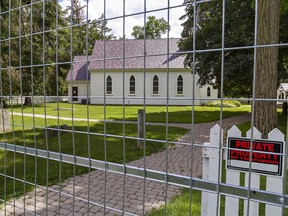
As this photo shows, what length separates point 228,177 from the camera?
6.45 ft

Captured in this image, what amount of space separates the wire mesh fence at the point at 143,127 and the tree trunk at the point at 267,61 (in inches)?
0.8

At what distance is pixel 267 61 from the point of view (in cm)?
480

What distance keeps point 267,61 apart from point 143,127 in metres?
3.48

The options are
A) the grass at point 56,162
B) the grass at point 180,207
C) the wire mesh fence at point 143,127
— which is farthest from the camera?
the grass at point 56,162

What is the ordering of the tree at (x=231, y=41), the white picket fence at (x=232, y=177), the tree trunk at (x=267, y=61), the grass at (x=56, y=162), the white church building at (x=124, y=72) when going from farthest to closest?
the tree at (x=231, y=41) < the tree trunk at (x=267, y=61) < the grass at (x=56, y=162) < the white picket fence at (x=232, y=177) < the white church building at (x=124, y=72)

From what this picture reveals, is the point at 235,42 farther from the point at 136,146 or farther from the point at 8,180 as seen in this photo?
the point at 8,180

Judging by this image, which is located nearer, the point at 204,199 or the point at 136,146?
the point at 204,199

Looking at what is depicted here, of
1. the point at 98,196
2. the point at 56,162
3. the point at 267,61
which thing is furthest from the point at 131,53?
the point at 56,162

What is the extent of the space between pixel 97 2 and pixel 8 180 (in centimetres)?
371

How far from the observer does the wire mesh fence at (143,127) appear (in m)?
1.40

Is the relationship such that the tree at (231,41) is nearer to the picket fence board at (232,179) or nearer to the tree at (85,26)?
the tree at (85,26)

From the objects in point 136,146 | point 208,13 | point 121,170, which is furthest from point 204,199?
point 208,13

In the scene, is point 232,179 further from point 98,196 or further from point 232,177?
point 98,196

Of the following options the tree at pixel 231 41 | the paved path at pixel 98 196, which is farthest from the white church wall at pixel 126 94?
the tree at pixel 231 41
